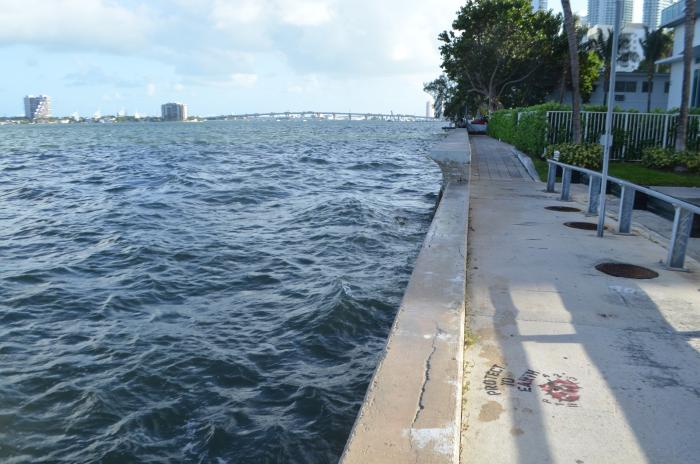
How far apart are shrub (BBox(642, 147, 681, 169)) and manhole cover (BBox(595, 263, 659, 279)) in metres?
13.9

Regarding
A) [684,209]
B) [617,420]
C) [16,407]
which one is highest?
[684,209]

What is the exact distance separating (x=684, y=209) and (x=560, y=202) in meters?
6.02

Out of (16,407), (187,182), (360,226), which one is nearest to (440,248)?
(16,407)

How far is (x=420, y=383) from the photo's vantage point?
142 inches

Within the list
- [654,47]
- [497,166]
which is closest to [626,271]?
[497,166]

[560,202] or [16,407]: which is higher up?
[560,202]

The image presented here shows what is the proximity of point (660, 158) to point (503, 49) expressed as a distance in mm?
39905

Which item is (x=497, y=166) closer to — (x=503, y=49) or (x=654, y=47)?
(x=503, y=49)

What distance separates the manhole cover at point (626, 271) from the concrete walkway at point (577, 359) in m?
0.13

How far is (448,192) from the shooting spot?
1205 centimetres

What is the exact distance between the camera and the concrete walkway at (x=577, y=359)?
10.8 ft

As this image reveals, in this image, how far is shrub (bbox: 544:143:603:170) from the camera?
738 inches

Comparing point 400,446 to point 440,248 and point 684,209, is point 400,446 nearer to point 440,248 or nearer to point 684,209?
point 440,248

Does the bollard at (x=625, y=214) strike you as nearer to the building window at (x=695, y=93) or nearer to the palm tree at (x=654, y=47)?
the building window at (x=695, y=93)
